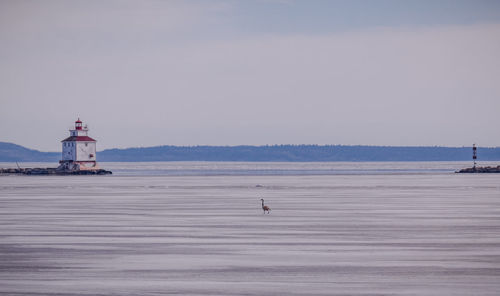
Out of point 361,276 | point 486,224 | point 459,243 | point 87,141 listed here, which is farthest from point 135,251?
point 87,141

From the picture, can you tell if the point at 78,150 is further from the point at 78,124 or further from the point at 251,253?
the point at 251,253

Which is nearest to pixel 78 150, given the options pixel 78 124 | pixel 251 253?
pixel 78 124

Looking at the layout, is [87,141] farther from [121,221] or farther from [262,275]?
[262,275]

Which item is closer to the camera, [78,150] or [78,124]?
[78,150]

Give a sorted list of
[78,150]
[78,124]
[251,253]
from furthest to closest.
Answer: [78,124]
[78,150]
[251,253]

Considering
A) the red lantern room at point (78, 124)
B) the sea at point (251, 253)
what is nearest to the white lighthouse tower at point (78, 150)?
the red lantern room at point (78, 124)

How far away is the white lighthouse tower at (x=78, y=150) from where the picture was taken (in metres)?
109

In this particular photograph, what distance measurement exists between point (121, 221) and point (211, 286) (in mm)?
12181

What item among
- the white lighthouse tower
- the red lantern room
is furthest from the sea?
the red lantern room

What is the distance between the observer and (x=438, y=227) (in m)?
20.8

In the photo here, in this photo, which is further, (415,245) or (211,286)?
(415,245)

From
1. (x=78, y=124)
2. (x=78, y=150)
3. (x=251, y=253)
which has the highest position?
(x=78, y=124)

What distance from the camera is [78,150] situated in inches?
4284

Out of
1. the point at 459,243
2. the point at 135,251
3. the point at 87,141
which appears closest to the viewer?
the point at 135,251
